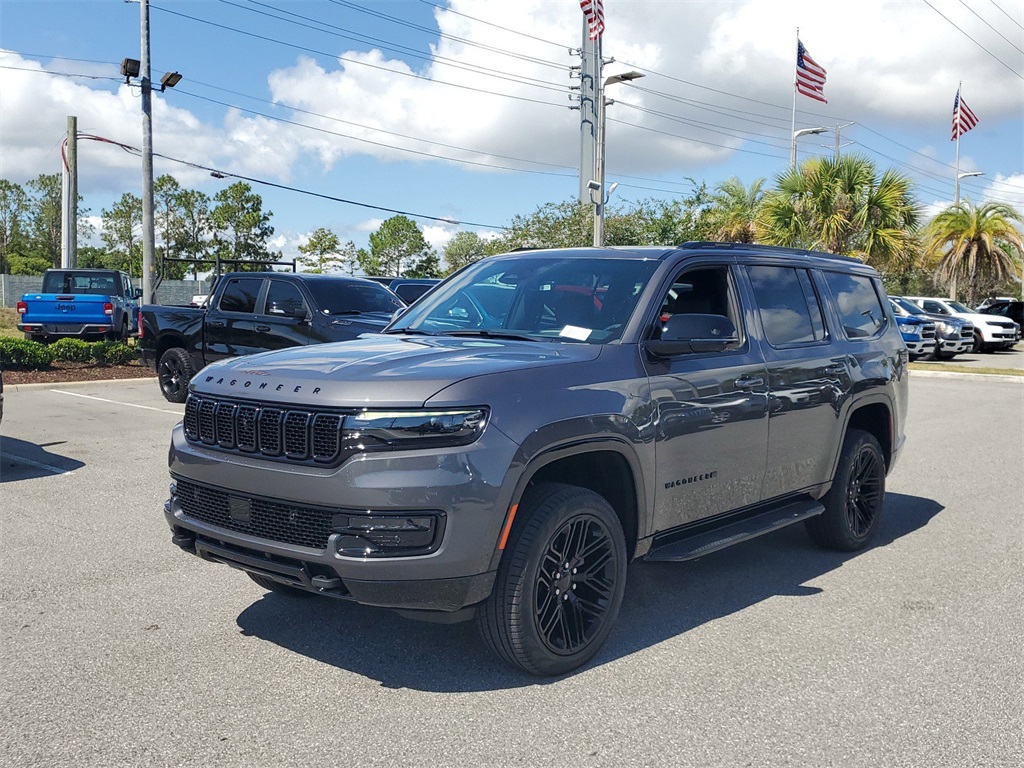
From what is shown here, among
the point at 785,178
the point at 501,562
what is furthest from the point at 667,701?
the point at 785,178

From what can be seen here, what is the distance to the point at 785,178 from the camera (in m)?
27.5

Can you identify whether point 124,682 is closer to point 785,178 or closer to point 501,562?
point 501,562

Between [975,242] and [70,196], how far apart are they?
1265 inches

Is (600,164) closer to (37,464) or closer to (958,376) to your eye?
(958,376)

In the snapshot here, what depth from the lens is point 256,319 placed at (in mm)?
12875

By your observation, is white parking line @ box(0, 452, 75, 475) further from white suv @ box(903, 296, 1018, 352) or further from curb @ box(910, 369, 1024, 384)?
white suv @ box(903, 296, 1018, 352)

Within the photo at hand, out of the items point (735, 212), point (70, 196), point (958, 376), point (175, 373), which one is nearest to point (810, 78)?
point (735, 212)

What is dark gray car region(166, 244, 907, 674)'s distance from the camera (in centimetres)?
374

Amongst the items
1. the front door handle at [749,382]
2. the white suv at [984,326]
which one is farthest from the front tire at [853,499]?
the white suv at [984,326]

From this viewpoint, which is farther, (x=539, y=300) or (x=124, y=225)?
(x=124, y=225)

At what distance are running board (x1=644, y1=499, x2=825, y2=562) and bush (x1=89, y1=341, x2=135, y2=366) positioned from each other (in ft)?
52.0

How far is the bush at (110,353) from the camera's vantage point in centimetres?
1858

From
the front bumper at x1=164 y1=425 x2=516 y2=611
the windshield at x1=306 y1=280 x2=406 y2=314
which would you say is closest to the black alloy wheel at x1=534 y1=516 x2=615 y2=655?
the front bumper at x1=164 y1=425 x2=516 y2=611

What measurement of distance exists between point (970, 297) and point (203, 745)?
131 ft
